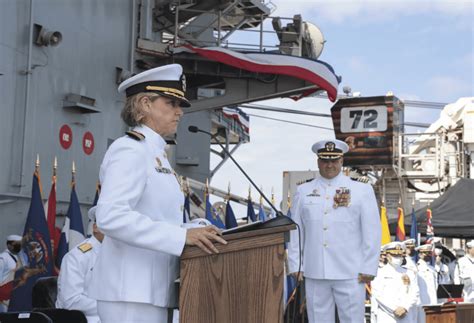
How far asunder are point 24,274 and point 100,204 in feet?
18.5

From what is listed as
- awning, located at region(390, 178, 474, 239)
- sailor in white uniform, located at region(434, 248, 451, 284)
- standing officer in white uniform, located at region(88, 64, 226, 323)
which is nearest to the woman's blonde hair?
standing officer in white uniform, located at region(88, 64, 226, 323)

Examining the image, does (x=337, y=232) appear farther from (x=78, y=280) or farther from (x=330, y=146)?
(x=78, y=280)

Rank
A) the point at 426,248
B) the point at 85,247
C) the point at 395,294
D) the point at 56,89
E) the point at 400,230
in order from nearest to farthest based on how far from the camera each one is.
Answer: the point at 85,247
the point at 56,89
the point at 395,294
the point at 426,248
the point at 400,230

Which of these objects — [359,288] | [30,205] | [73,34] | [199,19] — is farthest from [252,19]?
[359,288]

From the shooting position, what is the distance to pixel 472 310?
8.32 meters

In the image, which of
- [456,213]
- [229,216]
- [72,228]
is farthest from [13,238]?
[456,213]

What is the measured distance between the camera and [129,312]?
99.3 inches

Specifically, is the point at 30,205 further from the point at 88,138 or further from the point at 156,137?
the point at 156,137

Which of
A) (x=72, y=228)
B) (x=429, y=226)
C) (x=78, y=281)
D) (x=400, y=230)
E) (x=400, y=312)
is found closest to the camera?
(x=78, y=281)

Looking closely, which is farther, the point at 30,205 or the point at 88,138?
the point at 88,138

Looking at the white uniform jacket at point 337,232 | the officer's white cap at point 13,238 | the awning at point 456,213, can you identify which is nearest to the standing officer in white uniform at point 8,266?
the officer's white cap at point 13,238

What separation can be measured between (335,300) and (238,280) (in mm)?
3294

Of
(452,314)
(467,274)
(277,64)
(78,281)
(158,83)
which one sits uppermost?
(277,64)

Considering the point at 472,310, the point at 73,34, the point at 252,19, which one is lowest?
the point at 472,310
